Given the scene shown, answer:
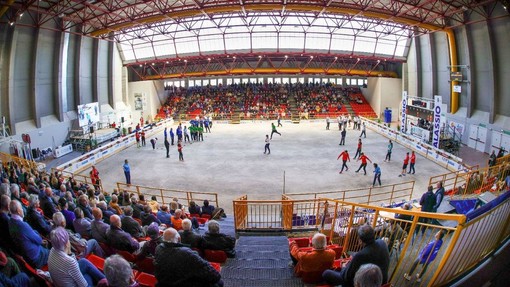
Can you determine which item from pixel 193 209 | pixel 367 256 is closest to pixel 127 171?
pixel 193 209

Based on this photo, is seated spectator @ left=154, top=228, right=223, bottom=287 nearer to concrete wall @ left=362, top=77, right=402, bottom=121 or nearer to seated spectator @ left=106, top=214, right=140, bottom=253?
seated spectator @ left=106, top=214, right=140, bottom=253

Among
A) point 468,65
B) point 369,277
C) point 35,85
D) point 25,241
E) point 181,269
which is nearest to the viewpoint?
point 369,277

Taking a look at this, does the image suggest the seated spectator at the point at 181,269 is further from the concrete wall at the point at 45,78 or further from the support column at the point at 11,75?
the support column at the point at 11,75

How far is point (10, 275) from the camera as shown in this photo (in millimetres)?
3701

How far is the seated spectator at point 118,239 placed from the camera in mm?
6086

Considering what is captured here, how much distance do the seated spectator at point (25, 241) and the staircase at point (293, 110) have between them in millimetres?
36014

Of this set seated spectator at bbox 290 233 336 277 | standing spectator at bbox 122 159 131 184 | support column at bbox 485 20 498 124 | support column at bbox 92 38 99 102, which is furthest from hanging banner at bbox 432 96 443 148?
support column at bbox 92 38 99 102

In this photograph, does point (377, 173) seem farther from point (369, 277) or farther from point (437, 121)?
point (369, 277)

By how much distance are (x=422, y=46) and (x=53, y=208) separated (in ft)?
123

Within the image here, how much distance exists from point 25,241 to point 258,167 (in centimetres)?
1674

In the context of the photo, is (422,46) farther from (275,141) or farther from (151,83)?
(151,83)

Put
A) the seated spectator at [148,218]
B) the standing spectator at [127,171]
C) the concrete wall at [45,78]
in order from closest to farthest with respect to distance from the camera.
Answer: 1. the seated spectator at [148,218]
2. the standing spectator at [127,171]
3. the concrete wall at [45,78]

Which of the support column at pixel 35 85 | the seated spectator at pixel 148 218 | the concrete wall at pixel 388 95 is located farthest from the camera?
the concrete wall at pixel 388 95

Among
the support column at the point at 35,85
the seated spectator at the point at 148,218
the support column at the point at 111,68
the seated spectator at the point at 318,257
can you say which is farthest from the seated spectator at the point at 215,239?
the support column at the point at 111,68
